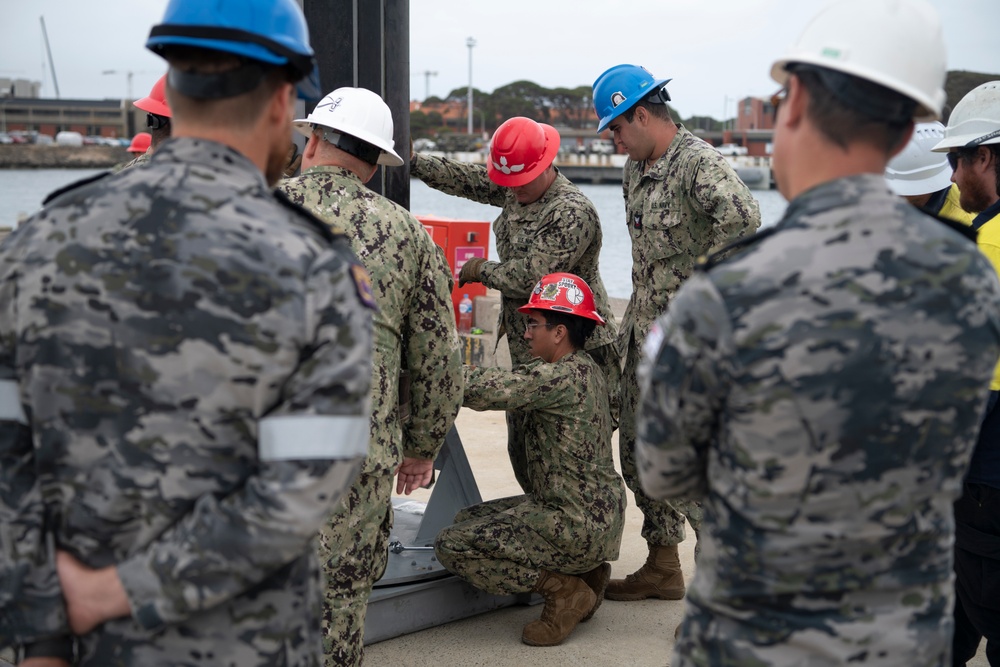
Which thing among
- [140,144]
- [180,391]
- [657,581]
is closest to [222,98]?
[180,391]

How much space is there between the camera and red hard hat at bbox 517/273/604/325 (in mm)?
4422

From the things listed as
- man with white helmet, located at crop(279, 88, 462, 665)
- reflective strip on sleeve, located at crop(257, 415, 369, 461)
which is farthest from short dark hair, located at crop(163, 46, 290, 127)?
man with white helmet, located at crop(279, 88, 462, 665)

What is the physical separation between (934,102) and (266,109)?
3.84 ft

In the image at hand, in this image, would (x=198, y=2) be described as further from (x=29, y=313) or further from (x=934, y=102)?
(x=934, y=102)

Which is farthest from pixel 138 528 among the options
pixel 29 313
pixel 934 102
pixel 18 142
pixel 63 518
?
pixel 18 142

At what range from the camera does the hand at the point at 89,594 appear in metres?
1.70

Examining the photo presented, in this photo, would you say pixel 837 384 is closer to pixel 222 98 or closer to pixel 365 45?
pixel 222 98

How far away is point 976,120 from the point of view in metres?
3.41

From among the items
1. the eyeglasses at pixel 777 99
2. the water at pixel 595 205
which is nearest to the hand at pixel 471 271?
the water at pixel 595 205

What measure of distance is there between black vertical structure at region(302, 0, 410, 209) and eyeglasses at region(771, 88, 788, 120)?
249 centimetres

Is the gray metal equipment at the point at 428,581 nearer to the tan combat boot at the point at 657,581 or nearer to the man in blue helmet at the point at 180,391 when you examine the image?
the tan combat boot at the point at 657,581

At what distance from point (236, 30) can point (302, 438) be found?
0.69 metres

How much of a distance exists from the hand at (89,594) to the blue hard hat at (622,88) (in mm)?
3487

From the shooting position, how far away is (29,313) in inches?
67.7
